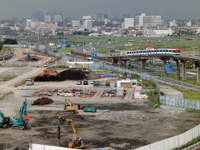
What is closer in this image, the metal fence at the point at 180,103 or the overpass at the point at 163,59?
the metal fence at the point at 180,103

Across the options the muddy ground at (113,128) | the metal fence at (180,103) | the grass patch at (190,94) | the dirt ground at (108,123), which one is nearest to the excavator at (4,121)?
the dirt ground at (108,123)

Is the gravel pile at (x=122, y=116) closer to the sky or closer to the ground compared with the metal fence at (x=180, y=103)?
closer to the ground

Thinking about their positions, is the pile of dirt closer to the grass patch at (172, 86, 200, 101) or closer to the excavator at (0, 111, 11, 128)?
the excavator at (0, 111, 11, 128)

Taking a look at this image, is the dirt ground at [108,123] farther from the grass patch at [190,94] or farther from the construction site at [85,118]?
the grass patch at [190,94]

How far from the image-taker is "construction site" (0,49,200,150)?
48594 millimetres

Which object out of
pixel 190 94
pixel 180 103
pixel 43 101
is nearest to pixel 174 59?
pixel 190 94

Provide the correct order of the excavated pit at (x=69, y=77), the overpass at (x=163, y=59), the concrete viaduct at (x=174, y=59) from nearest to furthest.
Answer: the concrete viaduct at (x=174, y=59)
the overpass at (x=163, y=59)
the excavated pit at (x=69, y=77)

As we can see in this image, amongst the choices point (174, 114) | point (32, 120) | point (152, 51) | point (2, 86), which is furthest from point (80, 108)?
point (152, 51)

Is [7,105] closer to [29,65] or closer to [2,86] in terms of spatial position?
[2,86]

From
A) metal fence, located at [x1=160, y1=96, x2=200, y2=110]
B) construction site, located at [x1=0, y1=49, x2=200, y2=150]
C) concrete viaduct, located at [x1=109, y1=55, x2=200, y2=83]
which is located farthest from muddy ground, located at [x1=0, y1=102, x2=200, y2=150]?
concrete viaduct, located at [x1=109, y1=55, x2=200, y2=83]

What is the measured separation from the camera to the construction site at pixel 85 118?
48.6 meters

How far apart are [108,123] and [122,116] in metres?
5.34

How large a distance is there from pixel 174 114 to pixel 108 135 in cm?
1658

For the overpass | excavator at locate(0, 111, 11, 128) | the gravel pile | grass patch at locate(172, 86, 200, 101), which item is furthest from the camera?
the overpass
